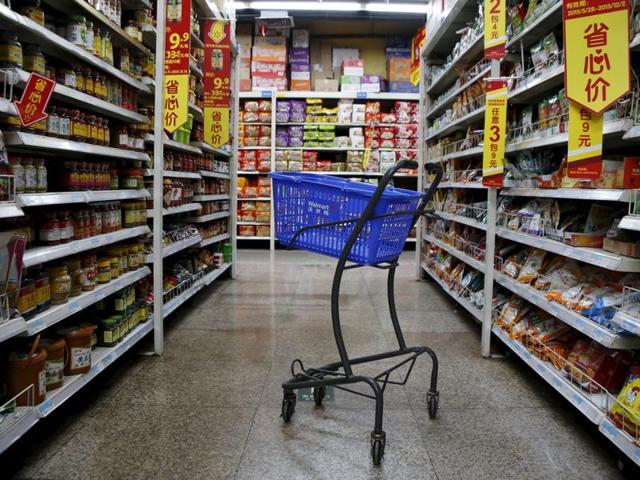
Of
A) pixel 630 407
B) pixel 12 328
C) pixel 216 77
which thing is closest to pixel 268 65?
pixel 216 77

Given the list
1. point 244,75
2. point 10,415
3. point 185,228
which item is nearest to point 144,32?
point 185,228

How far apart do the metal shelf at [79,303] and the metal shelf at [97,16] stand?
1.46m

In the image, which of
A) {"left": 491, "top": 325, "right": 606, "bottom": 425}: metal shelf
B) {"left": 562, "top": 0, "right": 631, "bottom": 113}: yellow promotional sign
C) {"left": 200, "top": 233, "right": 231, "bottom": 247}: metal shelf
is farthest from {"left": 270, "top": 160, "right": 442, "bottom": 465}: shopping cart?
{"left": 200, "top": 233, "right": 231, "bottom": 247}: metal shelf

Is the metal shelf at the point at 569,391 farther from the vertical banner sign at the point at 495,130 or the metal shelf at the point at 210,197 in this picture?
the metal shelf at the point at 210,197

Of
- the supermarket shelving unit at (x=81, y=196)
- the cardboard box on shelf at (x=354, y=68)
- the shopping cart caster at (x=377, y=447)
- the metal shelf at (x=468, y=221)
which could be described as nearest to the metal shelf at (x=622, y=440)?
the shopping cart caster at (x=377, y=447)

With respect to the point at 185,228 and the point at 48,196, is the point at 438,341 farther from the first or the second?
the point at 48,196

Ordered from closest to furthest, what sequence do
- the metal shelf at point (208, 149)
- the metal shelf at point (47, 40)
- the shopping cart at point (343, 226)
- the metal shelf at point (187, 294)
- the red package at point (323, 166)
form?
the metal shelf at point (47, 40) < the shopping cart at point (343, 226) < the metal shelf at point (187, 294) < the metal shelf at point (208, 149) < the red package at point (323, 166)

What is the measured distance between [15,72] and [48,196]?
0.51 metres

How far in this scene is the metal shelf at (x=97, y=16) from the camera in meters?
2.82

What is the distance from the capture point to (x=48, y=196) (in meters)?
2.28

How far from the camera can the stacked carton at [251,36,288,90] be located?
9.52 m

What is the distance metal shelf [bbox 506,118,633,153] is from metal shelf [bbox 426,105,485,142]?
2.45ft

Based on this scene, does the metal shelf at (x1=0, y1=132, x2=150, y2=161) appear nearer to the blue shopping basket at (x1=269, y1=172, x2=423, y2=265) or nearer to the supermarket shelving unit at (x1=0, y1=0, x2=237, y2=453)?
the supermarket shelving unit at (x1=0, y1=0, x2=237, y2=453)

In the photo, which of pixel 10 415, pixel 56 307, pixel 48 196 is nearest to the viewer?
pixel 10 415
